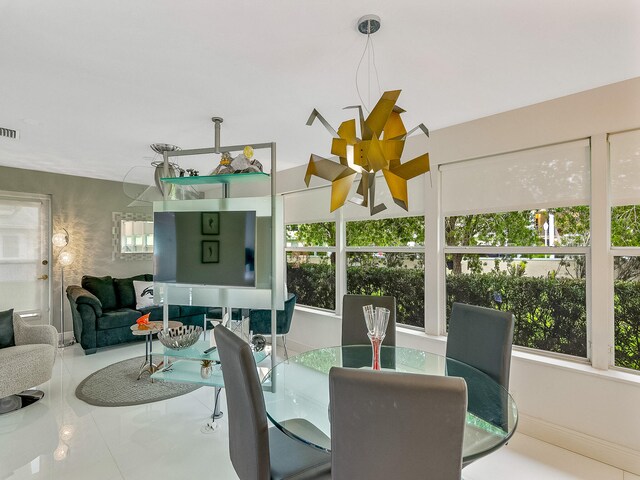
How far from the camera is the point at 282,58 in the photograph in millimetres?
1918

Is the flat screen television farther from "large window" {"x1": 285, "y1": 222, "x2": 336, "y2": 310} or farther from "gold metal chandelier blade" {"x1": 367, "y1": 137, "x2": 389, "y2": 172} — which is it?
"large window" {"x1": 285, "y1": 222, "x2": 336, "y2": 310}

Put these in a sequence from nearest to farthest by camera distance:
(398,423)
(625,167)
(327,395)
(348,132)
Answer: (398,423) → (348,132) → (327,395) → (625,167)

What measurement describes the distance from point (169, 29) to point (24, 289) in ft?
15.9

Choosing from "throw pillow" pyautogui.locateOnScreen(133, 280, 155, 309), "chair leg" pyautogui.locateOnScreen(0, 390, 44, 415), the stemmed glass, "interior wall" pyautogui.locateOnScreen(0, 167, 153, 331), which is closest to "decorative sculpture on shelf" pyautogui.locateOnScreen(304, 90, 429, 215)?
the stemmed glass

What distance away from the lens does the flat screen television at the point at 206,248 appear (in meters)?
2.46

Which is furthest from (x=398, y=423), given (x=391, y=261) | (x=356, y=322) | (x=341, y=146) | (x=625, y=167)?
(x=391, y=261)

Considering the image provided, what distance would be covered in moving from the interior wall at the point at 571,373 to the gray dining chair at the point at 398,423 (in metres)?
1.93

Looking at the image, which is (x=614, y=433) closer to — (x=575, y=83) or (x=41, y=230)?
(x=575, y=83)

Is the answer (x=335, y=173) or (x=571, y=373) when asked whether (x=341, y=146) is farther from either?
(x=571, y=373)

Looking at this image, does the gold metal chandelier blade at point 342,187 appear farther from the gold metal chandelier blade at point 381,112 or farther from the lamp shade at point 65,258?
the lamp shade at point 65,258

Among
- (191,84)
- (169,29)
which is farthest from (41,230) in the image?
(169,29)

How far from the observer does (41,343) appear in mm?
3295

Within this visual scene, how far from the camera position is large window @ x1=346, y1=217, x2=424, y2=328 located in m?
3.47

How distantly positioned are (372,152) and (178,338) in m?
2.11
